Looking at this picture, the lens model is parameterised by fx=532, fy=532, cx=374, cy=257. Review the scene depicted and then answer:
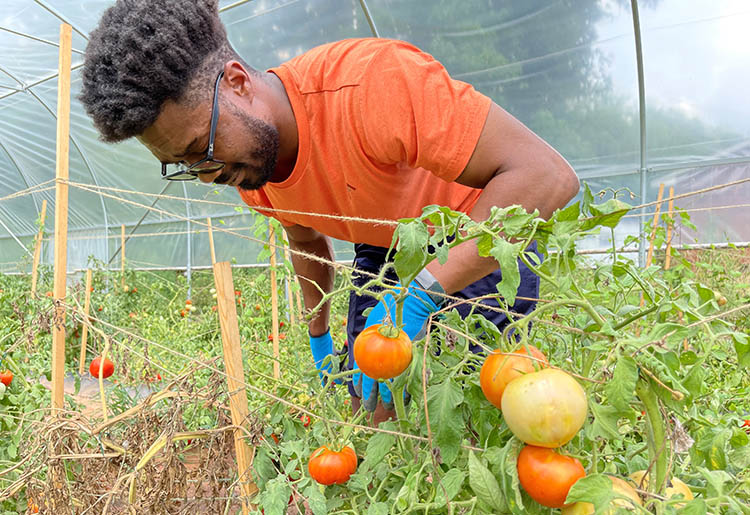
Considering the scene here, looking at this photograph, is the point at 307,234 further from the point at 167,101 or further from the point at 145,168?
the point at 145,168

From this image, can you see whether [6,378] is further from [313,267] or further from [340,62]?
[340,62]

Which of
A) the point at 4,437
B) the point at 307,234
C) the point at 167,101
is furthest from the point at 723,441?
the point at 4,437

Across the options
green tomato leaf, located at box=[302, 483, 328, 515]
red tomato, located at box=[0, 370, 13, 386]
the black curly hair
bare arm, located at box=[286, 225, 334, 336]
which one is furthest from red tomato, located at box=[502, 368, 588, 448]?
red tomato, located at box=[0, 370, 13, 386]

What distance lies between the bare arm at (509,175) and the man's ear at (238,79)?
1.60 feet

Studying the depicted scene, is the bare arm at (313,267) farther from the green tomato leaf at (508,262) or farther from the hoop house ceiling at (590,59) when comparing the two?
the hoop house ceiling at (590,59)

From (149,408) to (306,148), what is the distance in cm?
62

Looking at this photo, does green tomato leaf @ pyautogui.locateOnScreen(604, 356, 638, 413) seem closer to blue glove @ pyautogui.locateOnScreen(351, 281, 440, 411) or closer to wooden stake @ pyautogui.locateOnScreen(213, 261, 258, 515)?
blue glove @ pyautogui.locateOnScreen(351, 281, 440, 411)

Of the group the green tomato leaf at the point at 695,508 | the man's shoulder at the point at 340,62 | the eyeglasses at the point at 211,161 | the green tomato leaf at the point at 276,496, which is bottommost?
the green tomato leaf at the point at 276,496

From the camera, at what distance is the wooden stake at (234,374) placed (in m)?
1.00

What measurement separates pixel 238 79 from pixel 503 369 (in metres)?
0.83

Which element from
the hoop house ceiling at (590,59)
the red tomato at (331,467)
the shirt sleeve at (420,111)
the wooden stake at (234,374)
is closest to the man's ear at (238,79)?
the shirt sleeve at (420,111)

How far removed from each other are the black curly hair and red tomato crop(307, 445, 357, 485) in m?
0.70

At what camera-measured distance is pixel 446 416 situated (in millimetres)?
645

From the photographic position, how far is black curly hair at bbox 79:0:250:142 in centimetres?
98
